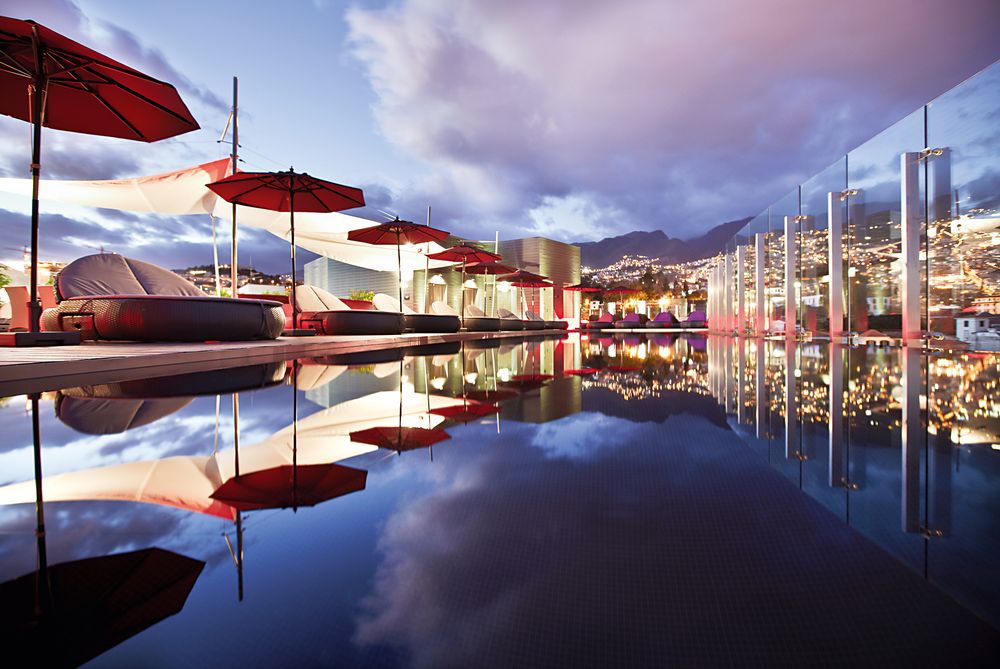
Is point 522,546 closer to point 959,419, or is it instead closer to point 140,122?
point 959,419

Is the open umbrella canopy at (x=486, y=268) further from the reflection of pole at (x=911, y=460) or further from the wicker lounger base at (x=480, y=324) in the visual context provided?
the reflection of pole at (x=911, y=460)

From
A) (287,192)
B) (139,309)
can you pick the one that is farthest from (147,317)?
(287,192)

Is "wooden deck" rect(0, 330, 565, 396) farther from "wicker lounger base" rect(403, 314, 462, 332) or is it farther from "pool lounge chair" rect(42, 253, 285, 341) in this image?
"wicker lounger base" rect(403, 314, 462, 332)

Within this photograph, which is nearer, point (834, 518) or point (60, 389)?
point (834, 518)

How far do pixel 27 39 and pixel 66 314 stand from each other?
7.98 ft

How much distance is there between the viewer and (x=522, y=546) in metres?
0.72

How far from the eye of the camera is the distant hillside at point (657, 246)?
9431 cm

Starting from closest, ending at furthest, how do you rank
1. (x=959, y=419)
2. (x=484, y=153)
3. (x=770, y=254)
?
(x=959, y=419), (x=770, y=254), (x=484, y=153)

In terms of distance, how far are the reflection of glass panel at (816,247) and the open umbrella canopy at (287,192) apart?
323 inches

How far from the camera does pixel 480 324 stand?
43.9 feet

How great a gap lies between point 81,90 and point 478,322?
32.1ft

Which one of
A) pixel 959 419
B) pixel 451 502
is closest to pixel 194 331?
pixel 451 502

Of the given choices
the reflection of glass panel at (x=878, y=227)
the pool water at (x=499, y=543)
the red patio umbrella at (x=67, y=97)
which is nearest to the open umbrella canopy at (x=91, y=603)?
the pool water at (x=499, y=543)

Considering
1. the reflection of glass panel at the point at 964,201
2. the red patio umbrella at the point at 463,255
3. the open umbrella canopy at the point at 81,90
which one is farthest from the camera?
the red patio umbrella at the point at 463,255
